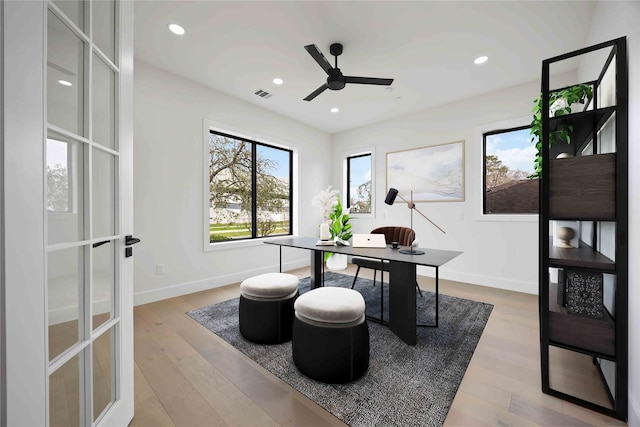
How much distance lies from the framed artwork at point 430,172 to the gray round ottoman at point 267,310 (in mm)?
3049

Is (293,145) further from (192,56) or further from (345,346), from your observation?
(345,346)

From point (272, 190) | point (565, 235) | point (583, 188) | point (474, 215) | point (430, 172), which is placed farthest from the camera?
point (272, 190)

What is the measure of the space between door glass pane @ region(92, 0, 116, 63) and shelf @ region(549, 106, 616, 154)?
246 cm

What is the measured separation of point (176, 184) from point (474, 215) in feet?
13.8

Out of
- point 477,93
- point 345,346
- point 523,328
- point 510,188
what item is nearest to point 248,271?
point 345,346

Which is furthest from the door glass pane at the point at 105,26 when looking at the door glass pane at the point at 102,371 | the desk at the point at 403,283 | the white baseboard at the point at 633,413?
the white baseboard at the point at 633,413

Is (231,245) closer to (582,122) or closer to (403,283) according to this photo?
(403,283)

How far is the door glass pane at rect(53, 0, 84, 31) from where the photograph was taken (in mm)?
927

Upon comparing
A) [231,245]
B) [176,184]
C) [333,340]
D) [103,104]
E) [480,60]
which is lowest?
[333,340]

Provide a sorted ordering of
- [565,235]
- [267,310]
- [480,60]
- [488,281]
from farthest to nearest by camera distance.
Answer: [488,281], [480,60], [267,310], [565,235]

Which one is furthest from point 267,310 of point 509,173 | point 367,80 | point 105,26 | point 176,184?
point 509,173

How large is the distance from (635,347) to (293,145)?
4.51 metres

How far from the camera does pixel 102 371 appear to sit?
1.14 meters

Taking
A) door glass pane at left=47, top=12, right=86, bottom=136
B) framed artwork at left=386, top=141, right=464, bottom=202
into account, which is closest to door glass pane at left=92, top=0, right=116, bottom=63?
door glass pane at left=47, top=12, right=86, bottom=136
